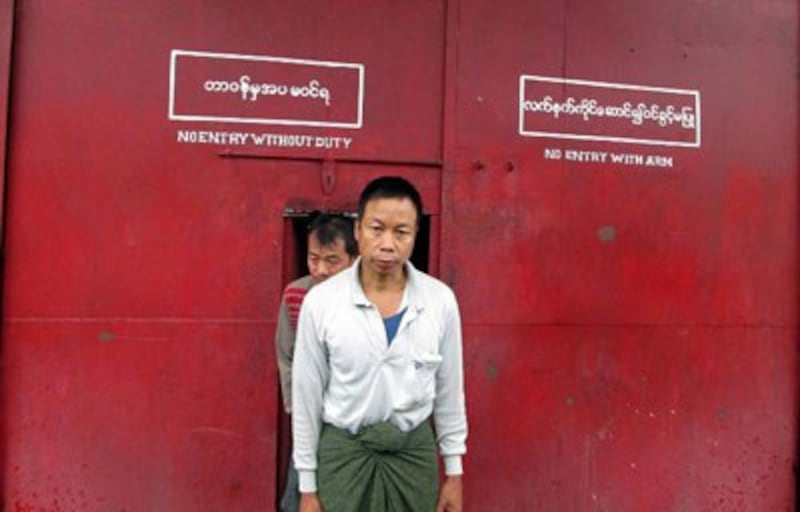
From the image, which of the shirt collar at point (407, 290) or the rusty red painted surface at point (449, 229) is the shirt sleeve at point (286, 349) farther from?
the shirt collar at point (407, 290)

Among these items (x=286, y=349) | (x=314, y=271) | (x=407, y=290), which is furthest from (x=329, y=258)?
(x=407, y=290)

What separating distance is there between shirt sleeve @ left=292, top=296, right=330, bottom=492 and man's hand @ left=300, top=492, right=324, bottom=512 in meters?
0.02

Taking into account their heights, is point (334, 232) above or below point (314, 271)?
above

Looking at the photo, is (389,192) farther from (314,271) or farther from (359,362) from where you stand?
(314,271)

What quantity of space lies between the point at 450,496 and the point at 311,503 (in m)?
0.45

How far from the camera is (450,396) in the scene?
2104 mm

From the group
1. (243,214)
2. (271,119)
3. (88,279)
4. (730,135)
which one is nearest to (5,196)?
(88,279)

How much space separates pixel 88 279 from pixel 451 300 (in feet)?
5.51

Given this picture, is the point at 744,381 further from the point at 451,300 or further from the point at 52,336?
the point at 52,336

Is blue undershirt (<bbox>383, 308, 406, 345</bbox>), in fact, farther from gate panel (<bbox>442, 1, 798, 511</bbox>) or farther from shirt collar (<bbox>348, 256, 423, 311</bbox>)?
gate panel (<bbox>442, 1, 798, 511</bbox>)

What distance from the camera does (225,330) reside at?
2928mm

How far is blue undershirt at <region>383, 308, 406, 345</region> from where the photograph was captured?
1.96 metres

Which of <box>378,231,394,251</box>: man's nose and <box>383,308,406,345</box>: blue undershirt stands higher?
<box>378,231,394,251</box>: man's nose

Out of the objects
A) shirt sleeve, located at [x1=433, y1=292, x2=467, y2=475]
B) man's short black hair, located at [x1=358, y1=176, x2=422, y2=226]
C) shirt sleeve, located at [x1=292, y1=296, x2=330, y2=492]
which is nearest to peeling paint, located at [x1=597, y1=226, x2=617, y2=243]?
shirt sleeve, located at [x1=433, y1=292, x2=467, y2=475]
